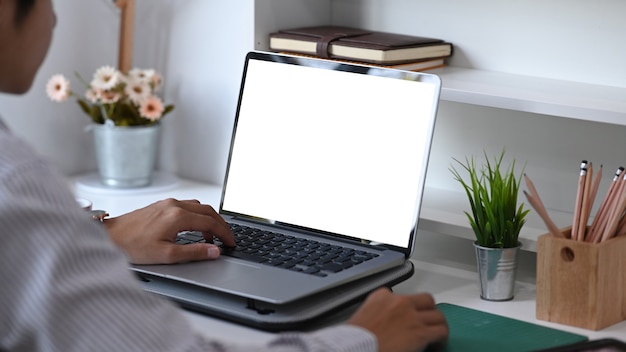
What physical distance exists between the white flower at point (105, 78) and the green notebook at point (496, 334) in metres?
0.86

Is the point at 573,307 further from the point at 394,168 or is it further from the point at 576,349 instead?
the point at 394,168

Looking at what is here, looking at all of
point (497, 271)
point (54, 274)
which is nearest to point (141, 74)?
point (497, 271)

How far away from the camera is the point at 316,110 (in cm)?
151

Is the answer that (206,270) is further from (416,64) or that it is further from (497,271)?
(416,64)

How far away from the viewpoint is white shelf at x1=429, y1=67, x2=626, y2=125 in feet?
4.64

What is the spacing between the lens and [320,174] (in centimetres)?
150

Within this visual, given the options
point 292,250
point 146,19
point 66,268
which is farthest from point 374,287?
point 146,19

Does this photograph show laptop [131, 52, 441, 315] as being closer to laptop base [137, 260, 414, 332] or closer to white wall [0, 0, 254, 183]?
laptop base [137, 260, 414, 332]

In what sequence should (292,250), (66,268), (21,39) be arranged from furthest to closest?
1. (292,250)
2. (21,39)
3. (66,268)

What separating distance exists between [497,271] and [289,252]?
0.28 metres

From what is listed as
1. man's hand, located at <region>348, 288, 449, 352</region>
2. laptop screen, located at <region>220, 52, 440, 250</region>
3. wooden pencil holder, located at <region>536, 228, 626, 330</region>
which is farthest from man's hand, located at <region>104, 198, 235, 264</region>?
wooden pencil holder, located at <region>536, 228, 626, 330</region>

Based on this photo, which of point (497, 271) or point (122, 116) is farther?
point (122, 116)

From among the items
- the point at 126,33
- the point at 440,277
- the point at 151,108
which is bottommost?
the point at 440,277

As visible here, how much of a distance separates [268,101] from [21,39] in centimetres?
64
